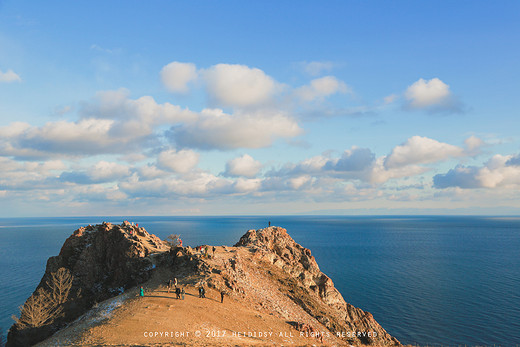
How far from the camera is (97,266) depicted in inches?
2324

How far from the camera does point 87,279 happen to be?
58031 mm

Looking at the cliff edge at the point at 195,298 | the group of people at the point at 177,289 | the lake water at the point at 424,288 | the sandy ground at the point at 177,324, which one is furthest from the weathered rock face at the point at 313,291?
the group of people at the point at 177,289

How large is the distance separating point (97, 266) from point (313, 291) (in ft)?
145

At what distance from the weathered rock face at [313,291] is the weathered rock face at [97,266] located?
893 inches

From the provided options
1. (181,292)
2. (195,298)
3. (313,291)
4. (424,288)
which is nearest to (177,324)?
(195,298)

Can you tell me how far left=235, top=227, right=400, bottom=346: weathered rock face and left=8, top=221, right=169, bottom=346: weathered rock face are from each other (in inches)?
893

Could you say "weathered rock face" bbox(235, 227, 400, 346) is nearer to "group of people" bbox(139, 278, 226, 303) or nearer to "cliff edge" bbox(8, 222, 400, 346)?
"cliff edge" bbox(8, 222, 400, 346)

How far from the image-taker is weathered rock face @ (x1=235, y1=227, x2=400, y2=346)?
54188mm

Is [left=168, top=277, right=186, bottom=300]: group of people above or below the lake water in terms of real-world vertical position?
above

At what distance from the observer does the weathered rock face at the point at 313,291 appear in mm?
54188

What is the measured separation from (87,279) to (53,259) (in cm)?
1022

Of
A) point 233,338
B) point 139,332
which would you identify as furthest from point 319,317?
Result: point 139,332

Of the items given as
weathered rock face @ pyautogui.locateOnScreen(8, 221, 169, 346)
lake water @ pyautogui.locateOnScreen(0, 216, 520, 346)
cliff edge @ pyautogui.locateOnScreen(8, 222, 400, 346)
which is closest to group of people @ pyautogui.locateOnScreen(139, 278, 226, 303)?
cliff edge @ pyautogui.locateOnScreen(8, 222, 400, 346)

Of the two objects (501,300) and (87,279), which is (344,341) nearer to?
(87,279)
